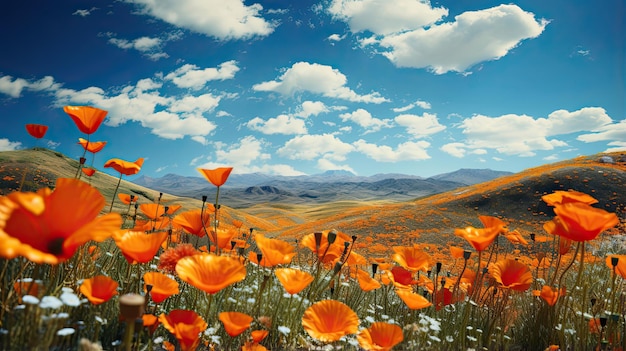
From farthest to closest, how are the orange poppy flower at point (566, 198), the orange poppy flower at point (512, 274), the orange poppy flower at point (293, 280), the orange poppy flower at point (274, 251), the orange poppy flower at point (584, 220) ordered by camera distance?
the orange poppy flower at point (512, 274) < the orange poppy flower at point (566, 198) < the orange poppy flower at point (274, 251) < the orange poppy flower at point (293, 280) < the orange poppy flower at point (584, 220)

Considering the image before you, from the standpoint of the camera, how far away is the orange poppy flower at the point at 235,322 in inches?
65.9

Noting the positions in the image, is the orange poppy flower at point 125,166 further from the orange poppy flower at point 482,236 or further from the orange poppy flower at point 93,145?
the orange poppy flower at point 482,236

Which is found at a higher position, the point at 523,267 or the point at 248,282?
the point at 523,267

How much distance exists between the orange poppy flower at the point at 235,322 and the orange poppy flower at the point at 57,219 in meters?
0.70

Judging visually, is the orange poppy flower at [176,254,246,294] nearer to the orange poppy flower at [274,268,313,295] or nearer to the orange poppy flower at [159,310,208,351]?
the orange poppy flower at [159,310,208,351]

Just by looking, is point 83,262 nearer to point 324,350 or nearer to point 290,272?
point 290,272

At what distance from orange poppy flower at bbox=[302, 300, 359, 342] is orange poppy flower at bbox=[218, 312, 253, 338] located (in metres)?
0.34

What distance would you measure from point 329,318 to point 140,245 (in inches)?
43.2

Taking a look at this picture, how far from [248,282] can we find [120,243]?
7.92ft

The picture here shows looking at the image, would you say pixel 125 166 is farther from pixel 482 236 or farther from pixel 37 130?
pixel 482 236

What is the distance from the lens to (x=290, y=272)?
6.83ft

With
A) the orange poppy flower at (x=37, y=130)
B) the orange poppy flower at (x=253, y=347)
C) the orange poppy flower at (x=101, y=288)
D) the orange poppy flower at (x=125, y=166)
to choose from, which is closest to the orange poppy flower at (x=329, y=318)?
the orange poppy flower at (x=253, y=347)

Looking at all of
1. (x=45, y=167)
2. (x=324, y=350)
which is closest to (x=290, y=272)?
(x=324, y=350)

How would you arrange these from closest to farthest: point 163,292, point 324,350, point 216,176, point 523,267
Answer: point 163,292
point 324,350
point 216,176
point 523,267
